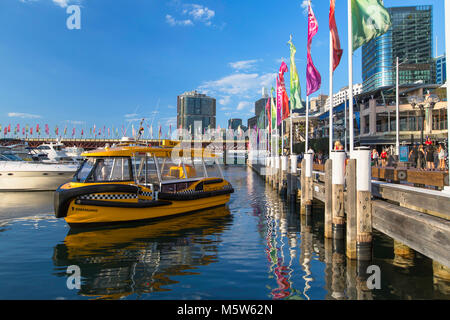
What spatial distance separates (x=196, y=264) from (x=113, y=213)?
5195 mm

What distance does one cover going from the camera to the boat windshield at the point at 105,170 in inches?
469

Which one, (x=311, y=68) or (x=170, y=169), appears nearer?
(x=170, y=169)

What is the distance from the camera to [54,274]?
24.7 feet

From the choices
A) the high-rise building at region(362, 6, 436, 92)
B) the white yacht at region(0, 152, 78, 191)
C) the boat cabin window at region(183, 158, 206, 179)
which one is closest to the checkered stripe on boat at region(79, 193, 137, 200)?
the boat cabin window at region(183, 158, 206, 179)

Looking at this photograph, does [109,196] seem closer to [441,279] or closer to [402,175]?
[402,175]

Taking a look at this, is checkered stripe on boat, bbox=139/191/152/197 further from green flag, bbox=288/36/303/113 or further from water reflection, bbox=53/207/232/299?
green flag, bbox=288/36/303/113

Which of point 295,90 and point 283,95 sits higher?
point 283,95

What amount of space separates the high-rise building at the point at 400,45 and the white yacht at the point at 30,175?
521 feet

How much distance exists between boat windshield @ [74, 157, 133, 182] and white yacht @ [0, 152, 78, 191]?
1705cm

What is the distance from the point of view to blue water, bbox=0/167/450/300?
6.52 meters

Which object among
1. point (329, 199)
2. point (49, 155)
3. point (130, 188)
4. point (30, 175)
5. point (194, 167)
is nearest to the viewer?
point (329, 199)

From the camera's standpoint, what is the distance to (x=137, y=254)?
9.08 m

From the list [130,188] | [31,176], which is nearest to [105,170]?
[130,188]
